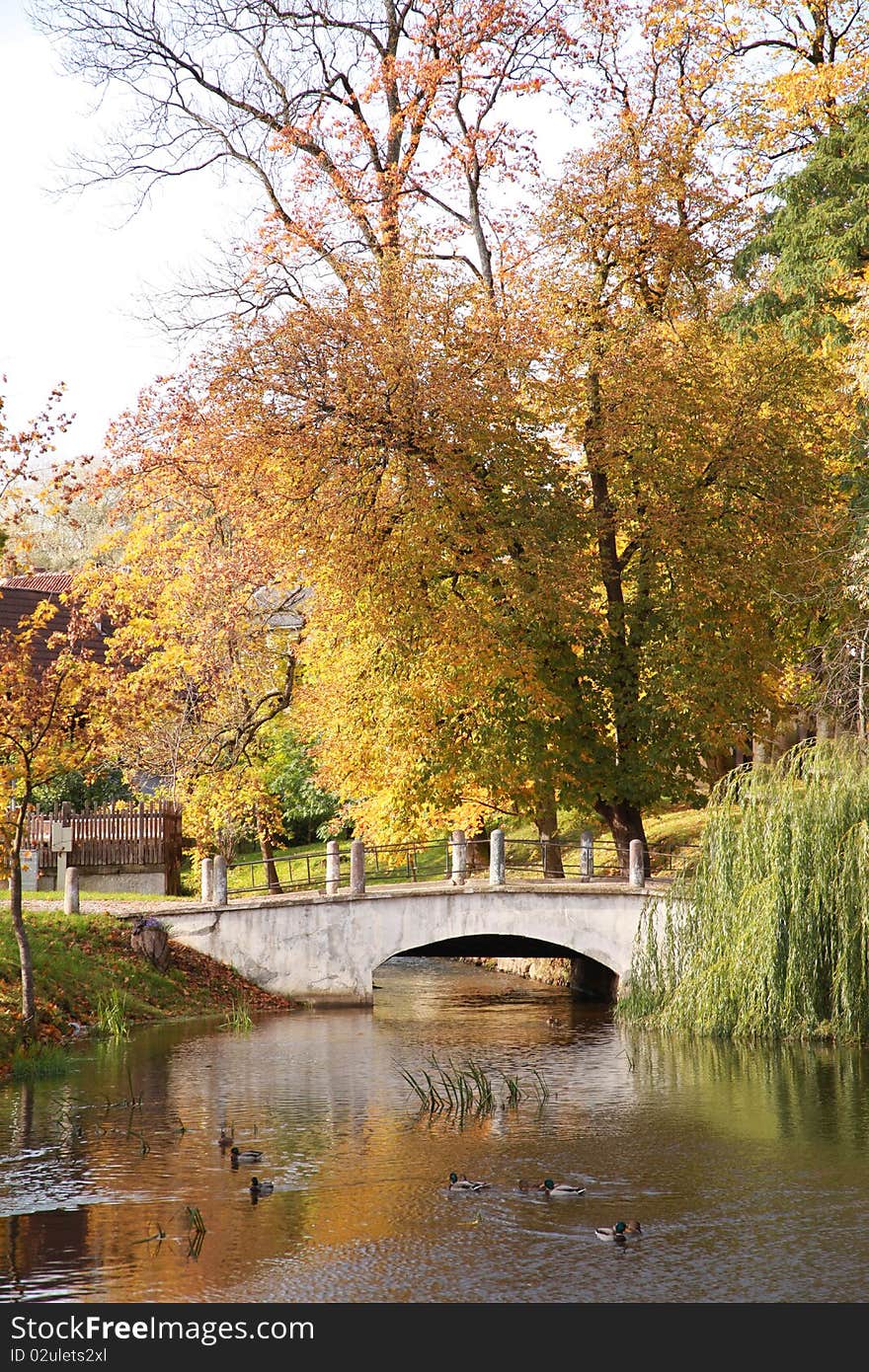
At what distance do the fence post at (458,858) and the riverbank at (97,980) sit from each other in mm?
3614

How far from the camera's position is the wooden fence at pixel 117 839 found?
104 feet

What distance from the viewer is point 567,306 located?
27812 mm

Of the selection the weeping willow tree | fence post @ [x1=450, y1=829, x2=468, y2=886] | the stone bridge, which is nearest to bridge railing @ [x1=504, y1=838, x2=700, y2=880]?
the stone bridge

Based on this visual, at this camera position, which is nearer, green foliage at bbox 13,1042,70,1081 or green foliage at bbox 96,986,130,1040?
green foliage at bbox 13,1042,70,1081

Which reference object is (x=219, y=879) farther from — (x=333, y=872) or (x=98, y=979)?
(x=98, y=979)

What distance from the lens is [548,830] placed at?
3066 centimetres

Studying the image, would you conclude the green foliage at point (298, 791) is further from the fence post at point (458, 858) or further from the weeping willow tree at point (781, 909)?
the weeping willow tree at point (781, 909)

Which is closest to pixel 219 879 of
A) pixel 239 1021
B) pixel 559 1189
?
pixel 239 1021

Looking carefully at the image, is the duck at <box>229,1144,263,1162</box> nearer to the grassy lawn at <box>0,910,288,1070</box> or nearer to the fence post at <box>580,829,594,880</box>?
the grassy lawn at <box>0,910,288,1070</box>

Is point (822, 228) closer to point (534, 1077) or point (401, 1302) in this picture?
point (534, 1077)

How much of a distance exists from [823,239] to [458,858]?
40.7ft

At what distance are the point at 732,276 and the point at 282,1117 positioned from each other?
745 inches

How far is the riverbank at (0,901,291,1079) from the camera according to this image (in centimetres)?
2191

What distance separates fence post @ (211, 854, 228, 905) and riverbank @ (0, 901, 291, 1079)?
1002mm
